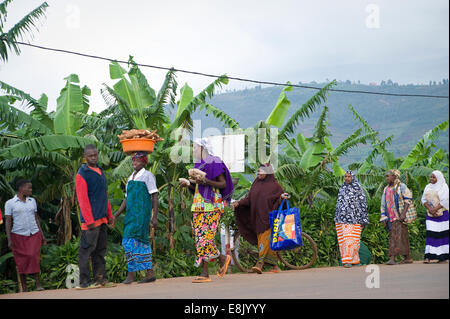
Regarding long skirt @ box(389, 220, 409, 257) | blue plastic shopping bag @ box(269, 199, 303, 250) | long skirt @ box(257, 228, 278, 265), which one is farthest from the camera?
long skirt @ box(389, 220, 409, 257)

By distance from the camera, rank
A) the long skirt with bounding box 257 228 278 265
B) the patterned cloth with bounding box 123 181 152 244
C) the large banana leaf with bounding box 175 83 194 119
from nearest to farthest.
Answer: the patterned cloth with bounding box 123 181 152 244 < the long skirt with bounding box 257 228 278 265 < the large banana leaf with bounding box 175 83 194 119

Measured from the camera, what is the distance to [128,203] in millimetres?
8703

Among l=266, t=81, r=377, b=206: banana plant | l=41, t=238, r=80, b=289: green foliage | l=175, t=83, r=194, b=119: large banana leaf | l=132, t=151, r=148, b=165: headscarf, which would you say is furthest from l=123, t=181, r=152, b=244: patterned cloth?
l=266, t=81, r=377, b=206: banana plant

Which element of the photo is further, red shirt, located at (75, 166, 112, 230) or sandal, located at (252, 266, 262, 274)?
sandal, located at (252, 266, 262, 274)

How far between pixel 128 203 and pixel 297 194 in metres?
5.93

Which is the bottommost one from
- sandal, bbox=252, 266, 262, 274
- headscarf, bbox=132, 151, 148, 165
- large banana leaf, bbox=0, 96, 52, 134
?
sandal, bbox=252, 266, 262, 274

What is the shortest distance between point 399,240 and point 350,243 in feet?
3.69

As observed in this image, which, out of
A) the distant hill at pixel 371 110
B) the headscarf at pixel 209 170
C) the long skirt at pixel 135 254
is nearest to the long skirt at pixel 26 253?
the long skirt at pixel 135 254

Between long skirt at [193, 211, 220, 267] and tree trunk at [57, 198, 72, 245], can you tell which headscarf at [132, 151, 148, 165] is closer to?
long skirt at [193, 211, 220, 267]

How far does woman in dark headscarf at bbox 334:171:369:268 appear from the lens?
11.4 m

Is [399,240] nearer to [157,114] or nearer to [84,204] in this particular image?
[157,114]

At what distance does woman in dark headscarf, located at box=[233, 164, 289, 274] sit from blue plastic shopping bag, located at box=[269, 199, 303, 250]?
0.20m

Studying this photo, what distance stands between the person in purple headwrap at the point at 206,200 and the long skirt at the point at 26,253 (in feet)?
8.07

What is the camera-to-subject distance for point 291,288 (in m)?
7.52
